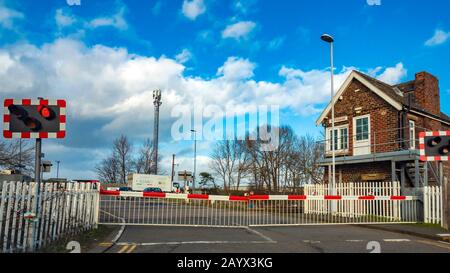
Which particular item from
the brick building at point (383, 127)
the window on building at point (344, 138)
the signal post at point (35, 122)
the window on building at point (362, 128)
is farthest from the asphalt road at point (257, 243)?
the window on building at point (344, 138)

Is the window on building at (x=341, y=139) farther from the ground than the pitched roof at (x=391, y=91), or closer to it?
closer to it

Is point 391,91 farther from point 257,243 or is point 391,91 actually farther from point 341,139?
point 257,243

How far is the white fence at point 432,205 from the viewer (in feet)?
50.3

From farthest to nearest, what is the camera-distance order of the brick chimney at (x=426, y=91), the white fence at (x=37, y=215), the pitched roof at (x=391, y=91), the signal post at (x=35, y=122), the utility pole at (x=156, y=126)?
the utility pole at (x=156, y=126)
the brick chimney at (x=426, y=91)
the pitched roof at (x=391, y=91)
the signal post at (x=35, y=122)
the white fence at (x=37, y=215)

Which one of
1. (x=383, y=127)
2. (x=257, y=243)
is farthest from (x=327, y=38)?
(x=257, y=243)

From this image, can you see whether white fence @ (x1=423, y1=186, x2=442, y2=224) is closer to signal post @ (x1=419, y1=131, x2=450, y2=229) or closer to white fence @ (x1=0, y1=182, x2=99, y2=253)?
signal post @ (x1=419, y1=131, x2=450, y2=229)

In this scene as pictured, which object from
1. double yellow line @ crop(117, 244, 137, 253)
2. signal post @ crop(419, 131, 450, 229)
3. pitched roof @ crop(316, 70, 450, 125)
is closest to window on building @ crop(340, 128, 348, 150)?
pitched roof @ crop(316, 70, 450, 125)

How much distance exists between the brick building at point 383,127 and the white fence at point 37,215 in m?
14.0

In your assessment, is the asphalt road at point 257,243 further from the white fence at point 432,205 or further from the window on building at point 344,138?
the window on building at point 344,138

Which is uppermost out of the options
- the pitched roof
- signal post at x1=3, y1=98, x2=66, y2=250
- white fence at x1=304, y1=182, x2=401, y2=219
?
the pitched roof

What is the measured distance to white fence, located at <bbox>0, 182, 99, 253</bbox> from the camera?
6910 mm

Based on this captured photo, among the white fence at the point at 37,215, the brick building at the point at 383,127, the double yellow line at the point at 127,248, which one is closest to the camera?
the white fence at the point at 37,215

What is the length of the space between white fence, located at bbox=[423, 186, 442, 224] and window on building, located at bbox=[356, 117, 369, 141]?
7629 mm

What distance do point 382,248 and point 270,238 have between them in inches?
114
